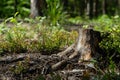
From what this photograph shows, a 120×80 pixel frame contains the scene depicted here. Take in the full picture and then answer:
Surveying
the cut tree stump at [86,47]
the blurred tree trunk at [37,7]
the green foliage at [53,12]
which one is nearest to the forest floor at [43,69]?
the cut tree stump at [86,47]

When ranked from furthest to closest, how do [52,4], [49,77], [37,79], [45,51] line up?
[52,4]
[45,51]
[49,77]
[37,79]

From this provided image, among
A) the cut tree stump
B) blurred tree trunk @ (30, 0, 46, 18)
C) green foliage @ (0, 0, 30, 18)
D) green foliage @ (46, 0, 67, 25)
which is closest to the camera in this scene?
the cut tree stump

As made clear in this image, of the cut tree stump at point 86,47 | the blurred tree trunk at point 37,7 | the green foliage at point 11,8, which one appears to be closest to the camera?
the cut tree stump at point 86,47

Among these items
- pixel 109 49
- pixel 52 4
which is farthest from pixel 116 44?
pixel 52 4

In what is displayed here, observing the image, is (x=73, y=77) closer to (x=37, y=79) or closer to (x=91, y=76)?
(x=91, y=76)

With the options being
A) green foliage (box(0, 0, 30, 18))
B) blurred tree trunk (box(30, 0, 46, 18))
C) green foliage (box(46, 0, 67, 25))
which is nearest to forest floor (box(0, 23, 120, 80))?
green foliage (box(46, 0, 67, 25))

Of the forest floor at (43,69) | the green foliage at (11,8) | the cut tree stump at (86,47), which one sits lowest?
the green foliage at (11,8)

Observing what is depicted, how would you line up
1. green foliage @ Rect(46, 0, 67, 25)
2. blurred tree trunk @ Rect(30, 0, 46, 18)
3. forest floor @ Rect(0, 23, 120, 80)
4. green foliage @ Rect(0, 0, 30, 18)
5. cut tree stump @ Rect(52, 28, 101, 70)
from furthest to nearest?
green foliage @ Rect(0, 0, 30, 18) → blurred tree trunk @ Rect(30, 0, 46, 18) → green foliage @ Rect(46, 0, 67, 25) → cut tree stump @ Rect(52, 28, 101, 70) → forest floor @ Rect(0, 23, 120, 80)

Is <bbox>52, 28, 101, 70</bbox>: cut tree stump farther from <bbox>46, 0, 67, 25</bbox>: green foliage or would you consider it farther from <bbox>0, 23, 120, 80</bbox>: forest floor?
<bbox>46, 0, 67, 25</bbox>: green foliage

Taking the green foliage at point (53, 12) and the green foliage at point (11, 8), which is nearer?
the green foliage at point (53, 12)

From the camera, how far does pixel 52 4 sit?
343 inches

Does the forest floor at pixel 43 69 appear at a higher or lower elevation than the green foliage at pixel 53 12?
lower

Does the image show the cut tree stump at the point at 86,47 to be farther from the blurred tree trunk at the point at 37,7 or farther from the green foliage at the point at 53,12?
the blurred tree trunk at the point at 37,7

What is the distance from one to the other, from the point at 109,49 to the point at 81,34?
0.56 m
